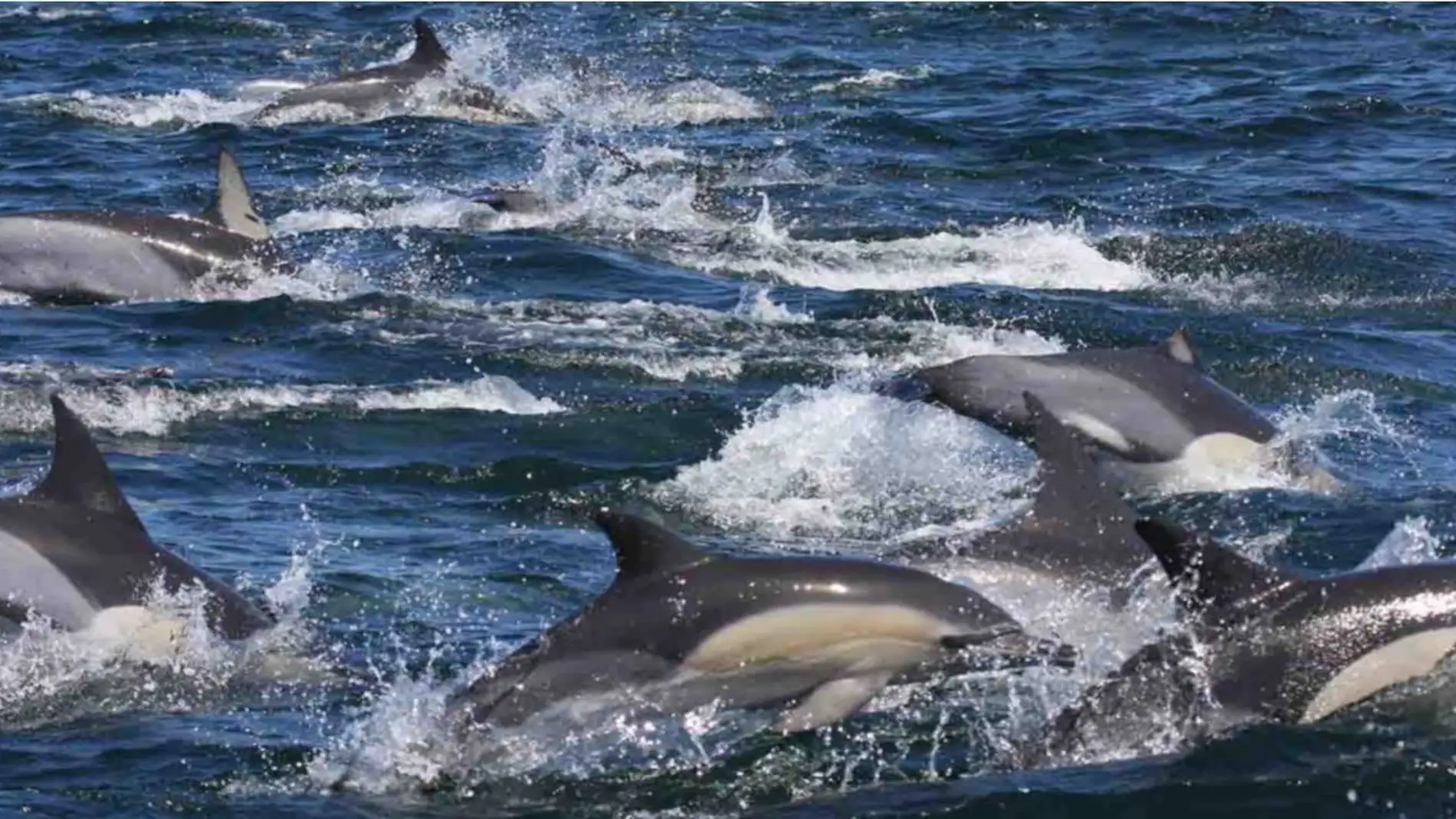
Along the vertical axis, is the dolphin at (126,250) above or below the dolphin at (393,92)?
above

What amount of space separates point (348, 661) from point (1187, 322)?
35.3 ft

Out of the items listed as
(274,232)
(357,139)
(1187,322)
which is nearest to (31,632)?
(1187,322)

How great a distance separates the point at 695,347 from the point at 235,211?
15.8 ft

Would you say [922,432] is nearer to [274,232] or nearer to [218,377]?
[218,377]

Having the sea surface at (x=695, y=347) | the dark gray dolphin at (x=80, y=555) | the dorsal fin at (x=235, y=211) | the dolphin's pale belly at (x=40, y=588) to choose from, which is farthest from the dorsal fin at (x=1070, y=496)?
the dorsal fin at (x=235, y=211)

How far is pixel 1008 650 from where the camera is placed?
1268 cm

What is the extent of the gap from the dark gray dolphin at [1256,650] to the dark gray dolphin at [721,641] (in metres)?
Answer: 0.89

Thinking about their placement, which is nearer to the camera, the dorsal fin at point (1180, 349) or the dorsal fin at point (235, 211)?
the dorsal fin at point (1180, 349)

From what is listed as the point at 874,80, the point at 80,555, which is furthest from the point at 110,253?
the point at 874,80

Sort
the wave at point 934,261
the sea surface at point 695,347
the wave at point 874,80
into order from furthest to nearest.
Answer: the wave at point 874,80 → the wave at point 934,261 → the sea surface at point 695,347

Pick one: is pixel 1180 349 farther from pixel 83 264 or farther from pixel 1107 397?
pixel 83 264

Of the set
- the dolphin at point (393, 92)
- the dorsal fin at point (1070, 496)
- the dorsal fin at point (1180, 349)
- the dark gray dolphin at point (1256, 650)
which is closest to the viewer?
the dark gray dolphin at point (1256, 650)

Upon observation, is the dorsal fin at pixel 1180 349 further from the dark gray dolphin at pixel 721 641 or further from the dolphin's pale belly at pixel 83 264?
the dolphin's pale belly at pixel 83 264

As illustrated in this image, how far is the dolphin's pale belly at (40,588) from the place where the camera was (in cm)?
1370
